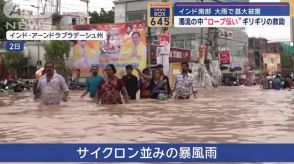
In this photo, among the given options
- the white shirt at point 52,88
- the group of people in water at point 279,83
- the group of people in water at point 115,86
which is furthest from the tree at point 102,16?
the white shirt at point 52,88

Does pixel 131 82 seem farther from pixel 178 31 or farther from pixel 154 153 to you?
pixel 178 31

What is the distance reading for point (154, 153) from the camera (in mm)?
4520

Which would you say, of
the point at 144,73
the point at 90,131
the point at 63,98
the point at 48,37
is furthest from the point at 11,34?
the point at 90,131

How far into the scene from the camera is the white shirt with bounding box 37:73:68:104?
1073 centimetres

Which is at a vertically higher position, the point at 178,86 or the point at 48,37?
the point at 48,37

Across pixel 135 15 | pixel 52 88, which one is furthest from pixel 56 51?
pixel 52 88

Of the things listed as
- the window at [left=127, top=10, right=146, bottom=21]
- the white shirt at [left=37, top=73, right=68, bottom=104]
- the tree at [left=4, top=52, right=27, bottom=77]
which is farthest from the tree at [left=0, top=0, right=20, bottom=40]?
the window at [left=127, top=10, right=146, bottom=21]

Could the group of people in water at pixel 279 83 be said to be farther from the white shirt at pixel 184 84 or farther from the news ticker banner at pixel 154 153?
the news ticker banner at pixel 154 153

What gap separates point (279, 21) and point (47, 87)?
711cm

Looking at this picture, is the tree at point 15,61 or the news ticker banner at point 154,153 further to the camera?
the tree at point 15,61

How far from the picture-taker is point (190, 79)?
44.4 ft

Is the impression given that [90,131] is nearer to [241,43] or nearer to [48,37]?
[48,37]

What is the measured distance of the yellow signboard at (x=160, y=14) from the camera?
64.7 feet

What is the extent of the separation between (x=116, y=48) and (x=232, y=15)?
20179mm
